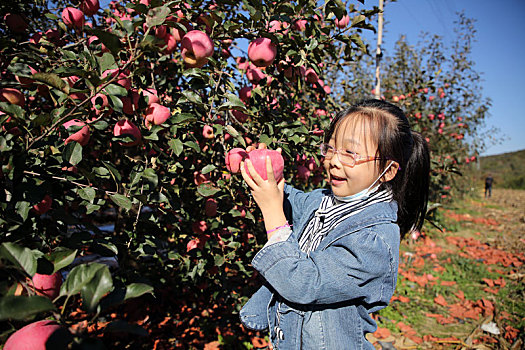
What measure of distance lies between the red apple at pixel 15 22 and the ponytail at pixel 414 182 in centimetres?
181

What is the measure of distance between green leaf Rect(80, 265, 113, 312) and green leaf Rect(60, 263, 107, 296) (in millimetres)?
22

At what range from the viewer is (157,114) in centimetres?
132

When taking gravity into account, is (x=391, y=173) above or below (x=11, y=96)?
below

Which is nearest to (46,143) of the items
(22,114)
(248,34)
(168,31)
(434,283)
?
(22,114)

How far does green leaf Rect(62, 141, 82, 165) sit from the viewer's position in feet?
3.34

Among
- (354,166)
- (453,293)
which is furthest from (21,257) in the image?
(453,293)

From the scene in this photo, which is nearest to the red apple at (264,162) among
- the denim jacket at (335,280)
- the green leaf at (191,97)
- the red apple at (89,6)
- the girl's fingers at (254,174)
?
the girl's fingers at (254,174)

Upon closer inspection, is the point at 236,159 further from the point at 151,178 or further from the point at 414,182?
the point at 414,182

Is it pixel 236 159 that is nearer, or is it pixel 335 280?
pixel 335 280

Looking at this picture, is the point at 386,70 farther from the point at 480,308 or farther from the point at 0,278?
the point at 0,278

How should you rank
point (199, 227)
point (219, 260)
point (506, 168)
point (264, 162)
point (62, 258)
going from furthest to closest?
1. point (506, 168)
2. point (199, 227)
3. point (219, 260)
4. point (264, 162)
5. point (62, 258)

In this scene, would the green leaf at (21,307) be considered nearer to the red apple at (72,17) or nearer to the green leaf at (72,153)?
the green leaf at (72,153)

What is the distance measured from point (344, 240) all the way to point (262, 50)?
0.91m

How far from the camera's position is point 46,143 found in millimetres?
1043
